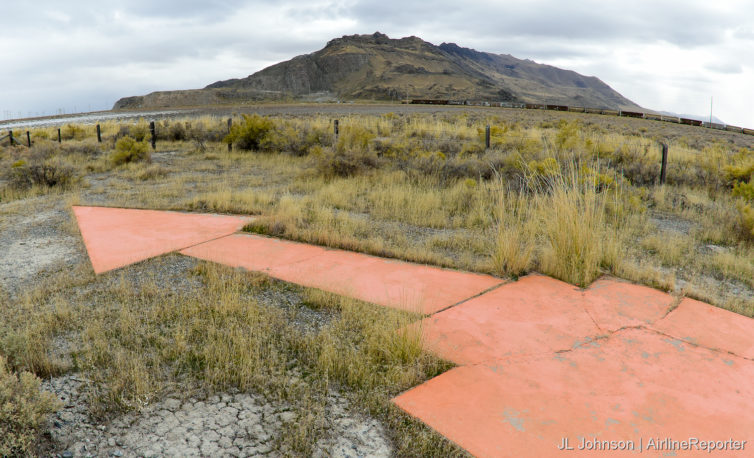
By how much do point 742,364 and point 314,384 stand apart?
9.15ft

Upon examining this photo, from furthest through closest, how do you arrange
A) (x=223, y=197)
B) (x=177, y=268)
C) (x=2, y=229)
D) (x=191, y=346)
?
1. (x=223, y=197)
2. (x=2, y=229)
3. (x=177, y=268)
4. (x=191, y=346)

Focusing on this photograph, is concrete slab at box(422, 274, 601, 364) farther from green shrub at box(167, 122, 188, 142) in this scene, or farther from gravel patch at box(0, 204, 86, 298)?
green shrub at box(167, 122, 188, 142)

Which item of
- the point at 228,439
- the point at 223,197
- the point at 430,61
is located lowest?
the point at 228,439

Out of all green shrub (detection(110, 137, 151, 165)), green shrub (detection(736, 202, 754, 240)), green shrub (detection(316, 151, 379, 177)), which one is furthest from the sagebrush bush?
green shrub (detection(736, 202, 754, 240))

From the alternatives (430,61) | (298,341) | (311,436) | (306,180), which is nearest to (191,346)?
(298,341)

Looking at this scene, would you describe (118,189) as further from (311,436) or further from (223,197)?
(311,436)

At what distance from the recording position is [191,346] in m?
3.60

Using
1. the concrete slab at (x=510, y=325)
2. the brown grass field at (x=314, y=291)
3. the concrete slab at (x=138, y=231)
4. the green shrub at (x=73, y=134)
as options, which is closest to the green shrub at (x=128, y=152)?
the brown grass field at (x=314, y=291)

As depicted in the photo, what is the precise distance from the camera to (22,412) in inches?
106

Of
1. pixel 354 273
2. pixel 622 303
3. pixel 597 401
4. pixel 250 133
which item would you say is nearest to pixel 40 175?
pixel 250 133

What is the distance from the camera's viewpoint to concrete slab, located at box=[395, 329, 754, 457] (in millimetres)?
2604

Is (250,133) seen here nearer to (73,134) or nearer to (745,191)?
(745,191)

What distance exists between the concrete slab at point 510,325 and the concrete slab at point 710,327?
2.02ft

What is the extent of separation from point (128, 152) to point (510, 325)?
46.1 feet
